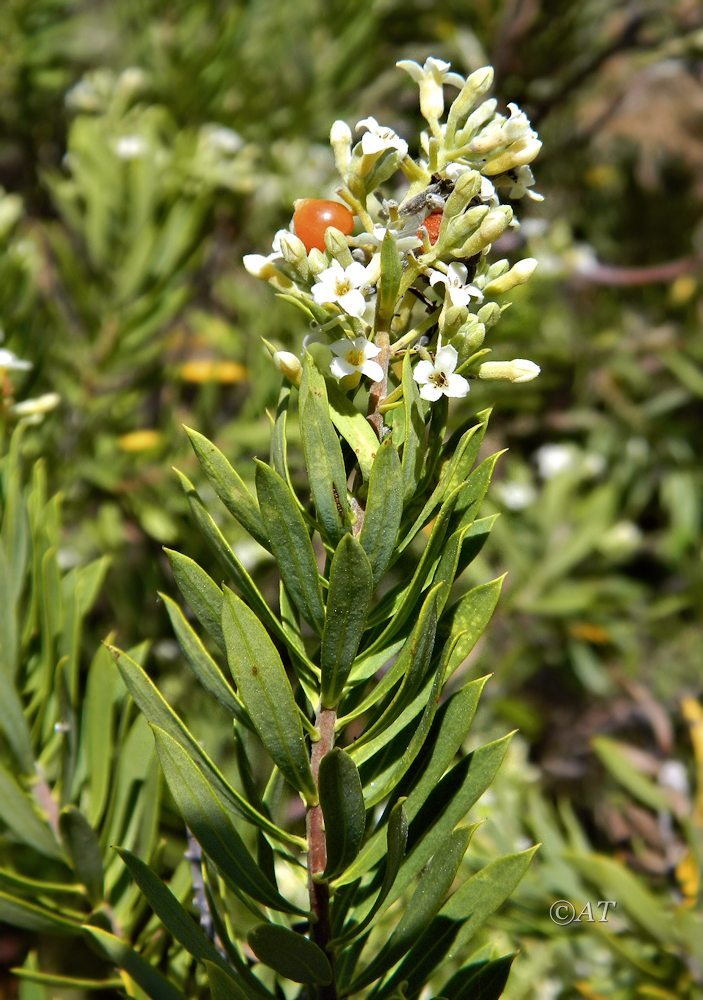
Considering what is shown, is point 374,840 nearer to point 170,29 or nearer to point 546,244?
point 546,244

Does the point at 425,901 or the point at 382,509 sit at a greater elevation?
the point at 382,509

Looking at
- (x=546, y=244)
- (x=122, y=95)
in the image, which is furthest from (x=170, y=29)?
(x=546, y=244)

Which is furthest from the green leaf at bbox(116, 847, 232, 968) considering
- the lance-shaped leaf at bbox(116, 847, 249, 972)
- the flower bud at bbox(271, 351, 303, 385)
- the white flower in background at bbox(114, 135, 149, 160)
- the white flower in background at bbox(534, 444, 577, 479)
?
the white flower in background at bbox(534, 444, 577, 479)

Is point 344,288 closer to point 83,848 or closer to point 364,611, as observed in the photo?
point 364,611

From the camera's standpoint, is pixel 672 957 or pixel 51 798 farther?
pixel 672 957

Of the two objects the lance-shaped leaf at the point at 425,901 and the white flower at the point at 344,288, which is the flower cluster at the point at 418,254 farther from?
the lance-shaped leaf at the point at 425,901

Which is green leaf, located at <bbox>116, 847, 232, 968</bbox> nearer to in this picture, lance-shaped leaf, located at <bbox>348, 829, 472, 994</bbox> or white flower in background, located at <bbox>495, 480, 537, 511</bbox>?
lance-shaped leaf, located at <bbox>348, 829, 472, 994</bbox>

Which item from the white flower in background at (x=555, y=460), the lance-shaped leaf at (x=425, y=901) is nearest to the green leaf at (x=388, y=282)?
the lance-shaped leaf at (x=425, y=901)
